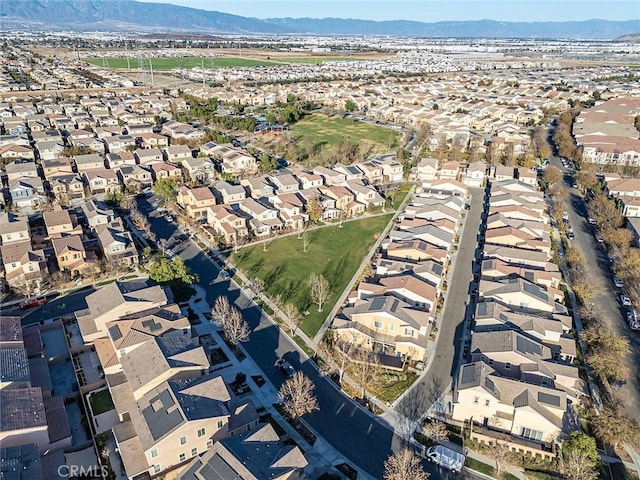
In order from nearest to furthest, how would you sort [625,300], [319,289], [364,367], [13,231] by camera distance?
[364,367] < [319,289] < [625,300] < [13,231]

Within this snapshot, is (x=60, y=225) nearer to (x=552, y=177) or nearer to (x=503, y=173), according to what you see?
(x=503, y=173)

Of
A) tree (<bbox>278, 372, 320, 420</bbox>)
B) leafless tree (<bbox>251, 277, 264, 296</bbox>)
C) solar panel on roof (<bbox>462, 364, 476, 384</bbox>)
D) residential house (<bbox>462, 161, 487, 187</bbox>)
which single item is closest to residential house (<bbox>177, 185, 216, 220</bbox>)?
leafless tree (<bbox>251, 277, 264, 296</bbox>)

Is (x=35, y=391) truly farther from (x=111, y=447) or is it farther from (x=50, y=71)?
(x=50, y=71)

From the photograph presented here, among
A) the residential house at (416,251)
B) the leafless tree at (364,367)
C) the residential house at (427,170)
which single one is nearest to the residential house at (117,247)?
the leafless tree at (364,367)

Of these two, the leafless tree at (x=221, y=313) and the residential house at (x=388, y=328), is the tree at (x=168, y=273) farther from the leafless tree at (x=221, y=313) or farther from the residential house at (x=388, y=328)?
the residential house at (x=388, y=328)

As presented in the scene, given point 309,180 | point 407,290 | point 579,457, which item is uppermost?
point 309,180

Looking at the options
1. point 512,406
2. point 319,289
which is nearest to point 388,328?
point 319,289

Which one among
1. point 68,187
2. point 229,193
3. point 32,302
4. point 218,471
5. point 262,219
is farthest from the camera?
point 68,187
